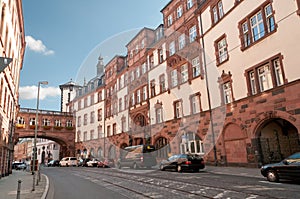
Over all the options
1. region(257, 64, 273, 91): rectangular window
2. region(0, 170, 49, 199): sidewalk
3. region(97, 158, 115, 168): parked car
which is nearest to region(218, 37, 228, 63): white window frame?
region(257, 64, 273, 91): rectangular window

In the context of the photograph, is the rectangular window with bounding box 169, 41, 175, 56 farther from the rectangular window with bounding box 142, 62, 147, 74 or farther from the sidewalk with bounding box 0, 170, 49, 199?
the sidewalk with bounding box 0, 170, 49, 199

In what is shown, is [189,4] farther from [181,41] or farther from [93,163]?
[93,163]

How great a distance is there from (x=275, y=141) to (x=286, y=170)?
7.75 metres

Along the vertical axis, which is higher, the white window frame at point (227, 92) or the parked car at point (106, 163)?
the white window frame at point (227, 92)

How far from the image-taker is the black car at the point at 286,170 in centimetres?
1080

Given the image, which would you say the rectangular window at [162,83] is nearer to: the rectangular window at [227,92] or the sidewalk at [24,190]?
the rectangular window at [227,92]

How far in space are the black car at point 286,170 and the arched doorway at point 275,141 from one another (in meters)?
5.98

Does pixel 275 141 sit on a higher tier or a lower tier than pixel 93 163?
higher

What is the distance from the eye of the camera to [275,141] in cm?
1834

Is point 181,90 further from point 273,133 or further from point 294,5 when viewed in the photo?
point 294,5

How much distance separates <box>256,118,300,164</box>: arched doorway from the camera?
57.6ft

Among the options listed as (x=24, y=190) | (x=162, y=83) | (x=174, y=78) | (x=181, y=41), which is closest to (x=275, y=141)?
(x=174, y=78)

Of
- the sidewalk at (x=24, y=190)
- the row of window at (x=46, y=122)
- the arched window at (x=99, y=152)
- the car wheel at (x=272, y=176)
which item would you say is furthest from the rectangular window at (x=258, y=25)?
Result: the row of window at (x=46, y=122)

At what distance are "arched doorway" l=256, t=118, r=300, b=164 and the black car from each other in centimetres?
598
